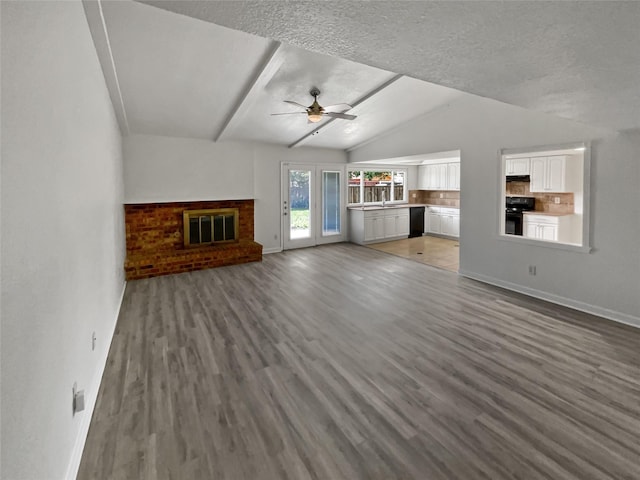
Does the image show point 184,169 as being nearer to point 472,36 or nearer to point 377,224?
point 377,224

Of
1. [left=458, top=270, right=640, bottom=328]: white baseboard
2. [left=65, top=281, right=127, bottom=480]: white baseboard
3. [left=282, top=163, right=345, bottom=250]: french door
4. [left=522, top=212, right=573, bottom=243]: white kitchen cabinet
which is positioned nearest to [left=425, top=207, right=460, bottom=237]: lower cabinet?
[left=522, top=212, right=573, bottom=243]: white kitchen cabinet

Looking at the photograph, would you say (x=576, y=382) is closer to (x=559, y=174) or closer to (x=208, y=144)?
(x=559, y=174)

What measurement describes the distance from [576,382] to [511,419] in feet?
2.69

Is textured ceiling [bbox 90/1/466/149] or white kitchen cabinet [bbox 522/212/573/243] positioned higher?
textured ceiling [bbox 90/1/466/149]

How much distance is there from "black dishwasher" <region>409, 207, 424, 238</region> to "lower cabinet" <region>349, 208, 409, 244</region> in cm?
17

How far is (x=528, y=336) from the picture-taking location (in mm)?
3209

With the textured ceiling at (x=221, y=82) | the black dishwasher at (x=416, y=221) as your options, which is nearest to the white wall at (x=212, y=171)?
the textured ceiling at (x=221, y=82)

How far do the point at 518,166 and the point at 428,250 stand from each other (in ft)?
8.09

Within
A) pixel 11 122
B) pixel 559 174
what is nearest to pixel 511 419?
pixel 11 122

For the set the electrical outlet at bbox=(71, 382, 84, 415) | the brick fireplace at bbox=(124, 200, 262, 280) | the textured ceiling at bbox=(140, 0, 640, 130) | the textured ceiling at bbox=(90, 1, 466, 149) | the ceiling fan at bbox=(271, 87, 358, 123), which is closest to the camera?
the textured ceiling at bbox=(140, 0, 640, 130)

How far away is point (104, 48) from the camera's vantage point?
283 cm

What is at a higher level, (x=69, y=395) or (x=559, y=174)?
(x=559, y=174)

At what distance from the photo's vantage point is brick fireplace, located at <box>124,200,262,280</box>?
5457 millimetres

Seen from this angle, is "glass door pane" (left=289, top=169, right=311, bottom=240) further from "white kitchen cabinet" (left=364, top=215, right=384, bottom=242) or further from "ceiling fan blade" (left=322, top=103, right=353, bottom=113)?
"ceiling fan blade" (left=322, top=103, right=353, bottom=113)
